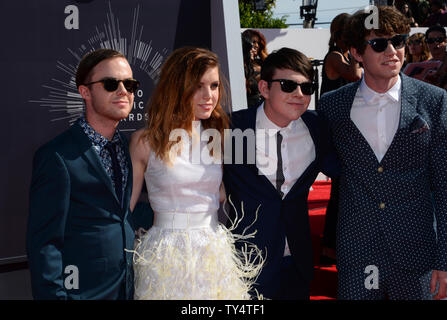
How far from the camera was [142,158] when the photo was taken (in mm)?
2535

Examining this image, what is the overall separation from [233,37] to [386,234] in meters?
1.67

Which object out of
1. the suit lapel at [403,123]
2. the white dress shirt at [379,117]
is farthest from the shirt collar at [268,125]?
the suit lapel at [403,123]

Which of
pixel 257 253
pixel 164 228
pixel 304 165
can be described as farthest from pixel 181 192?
pixel 304 165

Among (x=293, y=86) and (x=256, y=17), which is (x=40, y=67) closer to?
(x=293, y=86)

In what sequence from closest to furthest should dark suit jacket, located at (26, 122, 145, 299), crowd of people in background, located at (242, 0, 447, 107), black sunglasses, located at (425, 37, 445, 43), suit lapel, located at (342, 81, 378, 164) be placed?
1. dark suit jacket, located at (26, 122, 145, 299)
2. suit lapel, located at (342, 81, 378, 164)
3. crowd of people in background, located at (242, 0, 447, 107)
4. black sunglasses, located at (425, 37, 445, 43)

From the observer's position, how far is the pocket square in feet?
8.37

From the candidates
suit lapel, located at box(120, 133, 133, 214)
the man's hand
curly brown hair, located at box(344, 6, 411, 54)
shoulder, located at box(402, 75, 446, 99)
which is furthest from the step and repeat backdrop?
the man's hand

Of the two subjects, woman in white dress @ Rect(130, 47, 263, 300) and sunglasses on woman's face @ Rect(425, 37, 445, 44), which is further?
sunglasses on woman's face @ Rect(425, 37, 445, 44)

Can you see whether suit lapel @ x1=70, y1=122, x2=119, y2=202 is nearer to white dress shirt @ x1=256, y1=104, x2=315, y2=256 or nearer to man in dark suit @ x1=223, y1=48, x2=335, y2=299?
man in dark suit @ x1=223, y1=48, x2=335, y2=299

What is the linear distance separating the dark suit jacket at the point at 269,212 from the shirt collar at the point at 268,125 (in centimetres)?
4

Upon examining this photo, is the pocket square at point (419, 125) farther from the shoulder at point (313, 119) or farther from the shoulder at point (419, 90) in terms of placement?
the shoulder at point (313, 119)

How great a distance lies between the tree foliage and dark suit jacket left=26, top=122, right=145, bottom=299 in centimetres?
2504

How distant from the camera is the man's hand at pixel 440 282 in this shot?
2.55 metres
